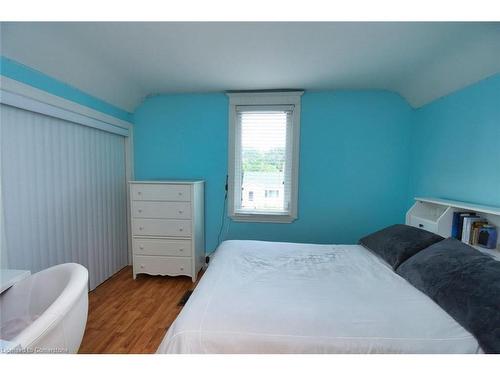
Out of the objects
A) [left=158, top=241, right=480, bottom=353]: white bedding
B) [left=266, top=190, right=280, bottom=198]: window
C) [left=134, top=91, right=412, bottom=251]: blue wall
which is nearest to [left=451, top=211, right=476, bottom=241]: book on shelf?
[left=158, top=241, right=480, bottom=353]: white bedding

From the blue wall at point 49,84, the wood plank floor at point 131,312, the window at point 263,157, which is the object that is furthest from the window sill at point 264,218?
the blue wall at point 49,84

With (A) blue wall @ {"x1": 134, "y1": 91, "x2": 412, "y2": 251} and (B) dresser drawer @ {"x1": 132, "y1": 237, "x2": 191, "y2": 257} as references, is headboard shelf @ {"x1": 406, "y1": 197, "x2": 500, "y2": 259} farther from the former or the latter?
(B) dresser drawer @ {"x1": 132, "y1": 237, "x2": 191, "y2": 257}

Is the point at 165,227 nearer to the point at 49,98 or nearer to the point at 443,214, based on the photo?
the point at 49,98

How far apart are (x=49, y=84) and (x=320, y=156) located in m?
2.72

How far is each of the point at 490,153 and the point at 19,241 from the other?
3.64 m

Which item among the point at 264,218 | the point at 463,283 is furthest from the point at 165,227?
the point at 463,283

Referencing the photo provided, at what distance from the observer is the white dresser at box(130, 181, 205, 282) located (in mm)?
2391

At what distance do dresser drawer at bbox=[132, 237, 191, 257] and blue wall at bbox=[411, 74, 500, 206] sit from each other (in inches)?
106

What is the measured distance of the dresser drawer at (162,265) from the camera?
247cm

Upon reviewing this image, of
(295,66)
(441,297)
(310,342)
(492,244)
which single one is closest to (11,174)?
(310,342)

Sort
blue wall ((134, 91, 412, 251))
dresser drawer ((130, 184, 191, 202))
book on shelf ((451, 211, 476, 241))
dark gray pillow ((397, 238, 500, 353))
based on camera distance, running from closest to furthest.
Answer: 1. dark gray pillow ((397, 238, 500, 353))
2. book on shelf ((451, 211, 476, 241))
3. dresser drawer ((130, 184, 191, 202))
4. blue wall ((134, 91, 412, 251))

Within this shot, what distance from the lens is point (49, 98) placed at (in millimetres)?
1749

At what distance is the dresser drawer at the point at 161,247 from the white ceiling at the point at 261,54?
1.64 m

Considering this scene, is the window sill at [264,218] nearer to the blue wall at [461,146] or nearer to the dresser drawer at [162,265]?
the dresser drawer at [162,265]
